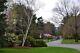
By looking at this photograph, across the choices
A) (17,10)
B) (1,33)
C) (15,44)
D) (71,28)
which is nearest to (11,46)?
(15,44)

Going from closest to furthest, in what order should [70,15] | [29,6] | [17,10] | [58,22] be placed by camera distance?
1. [29,6]
2. [17,10]
3. [70,15]
4. [58,22]

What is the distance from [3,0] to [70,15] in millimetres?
42579

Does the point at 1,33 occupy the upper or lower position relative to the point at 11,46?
upper

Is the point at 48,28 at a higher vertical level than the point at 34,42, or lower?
higher

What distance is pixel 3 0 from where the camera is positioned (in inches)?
941

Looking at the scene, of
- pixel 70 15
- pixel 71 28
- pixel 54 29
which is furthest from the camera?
pixel 54 29

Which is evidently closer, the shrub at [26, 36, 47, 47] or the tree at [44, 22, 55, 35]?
the shrub at [26, 36, 47, 47]

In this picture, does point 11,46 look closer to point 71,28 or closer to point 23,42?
point 23,42

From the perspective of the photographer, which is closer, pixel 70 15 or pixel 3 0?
pixel 3 0

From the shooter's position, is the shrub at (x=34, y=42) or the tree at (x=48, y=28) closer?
the shrub at (x=34, y=42)

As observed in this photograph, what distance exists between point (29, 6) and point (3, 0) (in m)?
12.7

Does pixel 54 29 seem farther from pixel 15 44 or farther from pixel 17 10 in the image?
pixel 15 44

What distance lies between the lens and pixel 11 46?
1214 inches

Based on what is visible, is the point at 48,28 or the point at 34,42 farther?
the point at 48,28
